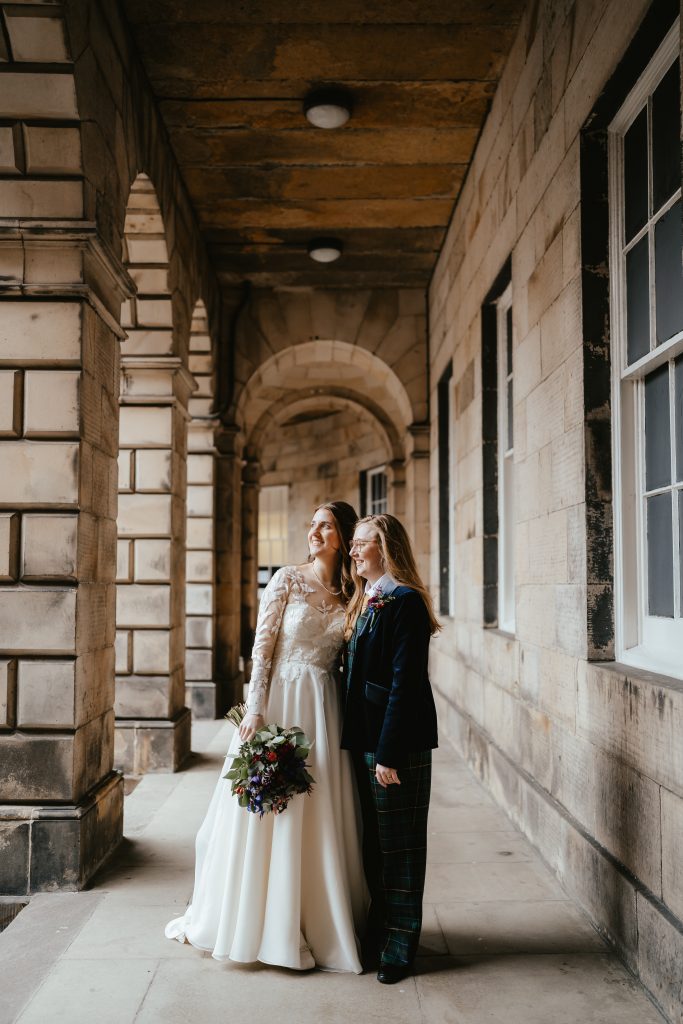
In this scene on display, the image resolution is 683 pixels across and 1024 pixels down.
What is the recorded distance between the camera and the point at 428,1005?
290cm

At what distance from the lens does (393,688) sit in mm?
3080

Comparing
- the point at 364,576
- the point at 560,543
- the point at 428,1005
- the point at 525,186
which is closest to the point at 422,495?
the point at 525,186

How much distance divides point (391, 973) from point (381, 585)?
1.35 metres

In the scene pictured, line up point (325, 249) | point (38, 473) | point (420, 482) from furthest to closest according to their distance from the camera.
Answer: point (420, 482) → point (325, 249) → point (38, 473)

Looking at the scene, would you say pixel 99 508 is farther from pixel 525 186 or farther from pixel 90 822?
pixel 525 186

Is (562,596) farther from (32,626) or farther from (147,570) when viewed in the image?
(147,570)

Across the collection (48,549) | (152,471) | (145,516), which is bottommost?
(48,549)

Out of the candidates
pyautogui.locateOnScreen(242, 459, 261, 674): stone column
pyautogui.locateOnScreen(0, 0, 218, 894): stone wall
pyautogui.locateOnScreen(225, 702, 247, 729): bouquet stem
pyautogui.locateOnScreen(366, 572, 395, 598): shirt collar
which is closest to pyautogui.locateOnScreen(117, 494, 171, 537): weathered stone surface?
pyautogui.locateOnScreen(0, 0, 218, 894): stone wall

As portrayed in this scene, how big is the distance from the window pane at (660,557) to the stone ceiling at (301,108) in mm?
3305

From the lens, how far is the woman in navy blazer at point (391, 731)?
10.1 ft

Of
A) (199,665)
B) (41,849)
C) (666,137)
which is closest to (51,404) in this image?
(41,849)

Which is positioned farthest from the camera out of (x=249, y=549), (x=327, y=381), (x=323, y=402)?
(x=323, y=402)

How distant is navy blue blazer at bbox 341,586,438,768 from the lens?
10.0 feet

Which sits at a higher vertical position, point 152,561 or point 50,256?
point 50,256
